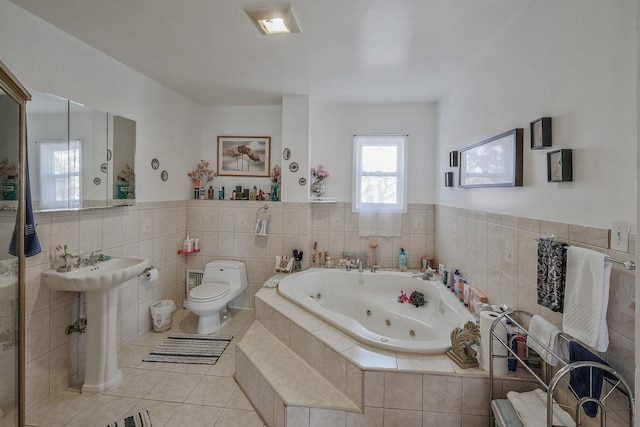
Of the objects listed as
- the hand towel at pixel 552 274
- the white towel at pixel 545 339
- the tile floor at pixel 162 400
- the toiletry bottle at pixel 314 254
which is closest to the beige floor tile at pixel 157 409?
the tile floor at pixel 162 400

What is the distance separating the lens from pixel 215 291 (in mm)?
3020

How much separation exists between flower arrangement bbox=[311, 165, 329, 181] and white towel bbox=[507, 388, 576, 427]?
269 cm

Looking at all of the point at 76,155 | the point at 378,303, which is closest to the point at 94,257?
the point at 76,155

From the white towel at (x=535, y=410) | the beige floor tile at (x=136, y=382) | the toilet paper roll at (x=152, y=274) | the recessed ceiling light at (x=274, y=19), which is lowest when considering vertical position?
the beige floor tile at (x=136, y=382)

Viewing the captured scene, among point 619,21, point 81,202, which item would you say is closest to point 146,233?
point 81,202

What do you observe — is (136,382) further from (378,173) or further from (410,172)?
(410,172)

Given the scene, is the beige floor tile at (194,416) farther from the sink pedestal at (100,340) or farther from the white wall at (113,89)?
the white wall at (113,89)

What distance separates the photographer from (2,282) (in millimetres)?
1246

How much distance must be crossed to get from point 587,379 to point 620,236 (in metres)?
0.56

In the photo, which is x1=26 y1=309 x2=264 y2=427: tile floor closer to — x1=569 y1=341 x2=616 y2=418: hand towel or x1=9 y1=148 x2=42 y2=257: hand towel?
x1=9 y1=148 x2=42 y2=257: hand towel

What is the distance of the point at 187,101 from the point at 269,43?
5.93 ft

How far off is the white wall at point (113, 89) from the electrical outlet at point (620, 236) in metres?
3.16

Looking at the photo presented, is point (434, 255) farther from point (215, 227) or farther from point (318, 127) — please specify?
point (215, 227)

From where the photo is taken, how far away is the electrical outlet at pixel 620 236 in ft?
3.52
